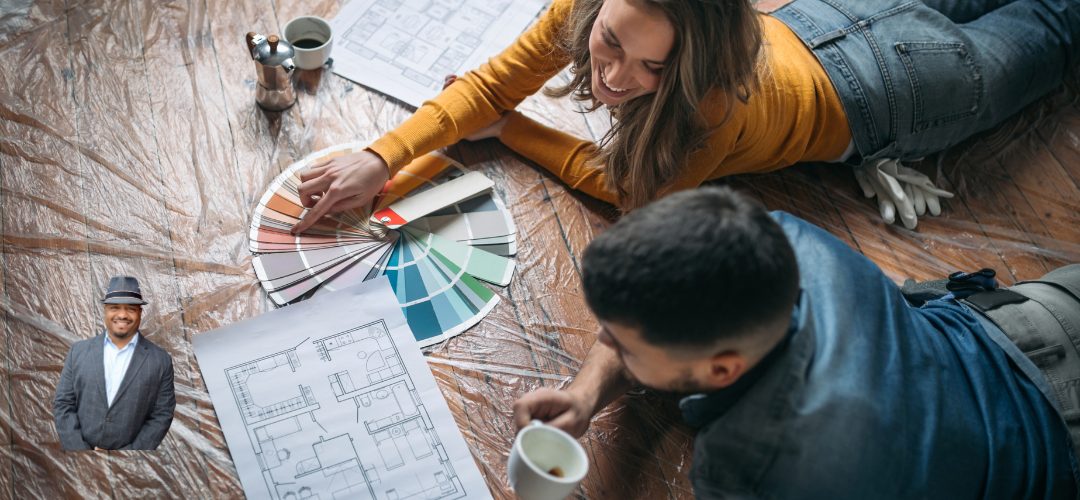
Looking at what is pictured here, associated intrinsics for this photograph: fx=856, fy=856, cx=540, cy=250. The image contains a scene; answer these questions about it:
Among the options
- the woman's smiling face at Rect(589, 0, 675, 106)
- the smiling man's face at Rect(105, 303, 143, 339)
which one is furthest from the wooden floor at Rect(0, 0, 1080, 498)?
the woman's smiling face at Rect(589, 0, 675, 106)

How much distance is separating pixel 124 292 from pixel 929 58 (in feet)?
4.47

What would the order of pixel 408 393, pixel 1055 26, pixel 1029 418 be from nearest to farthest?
pixel 1029 418
pixel 408 393
pixel 1055 26

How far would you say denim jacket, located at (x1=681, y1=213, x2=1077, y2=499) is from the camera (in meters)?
0.89

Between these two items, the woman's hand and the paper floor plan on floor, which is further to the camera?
the woman's hand

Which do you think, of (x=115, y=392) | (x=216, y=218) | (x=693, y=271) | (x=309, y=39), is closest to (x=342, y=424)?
(x=115, y=392)

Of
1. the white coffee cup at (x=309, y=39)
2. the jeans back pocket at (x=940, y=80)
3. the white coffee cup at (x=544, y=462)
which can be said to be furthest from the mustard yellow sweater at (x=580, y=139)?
the white coffee cup at (x=544, y=462)

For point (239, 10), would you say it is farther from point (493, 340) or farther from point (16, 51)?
point (493, 340)

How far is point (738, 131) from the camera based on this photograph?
1.31 m

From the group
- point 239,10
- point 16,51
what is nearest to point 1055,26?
point 239,10

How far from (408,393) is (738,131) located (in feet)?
2.08

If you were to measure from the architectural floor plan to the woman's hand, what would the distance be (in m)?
0.26

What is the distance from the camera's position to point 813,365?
92 cm

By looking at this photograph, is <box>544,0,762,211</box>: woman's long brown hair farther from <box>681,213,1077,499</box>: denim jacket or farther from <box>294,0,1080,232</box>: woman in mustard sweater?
<box>681,213,1077,499</box>: denim jacket

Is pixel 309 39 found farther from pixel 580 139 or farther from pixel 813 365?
pixel 813 365
